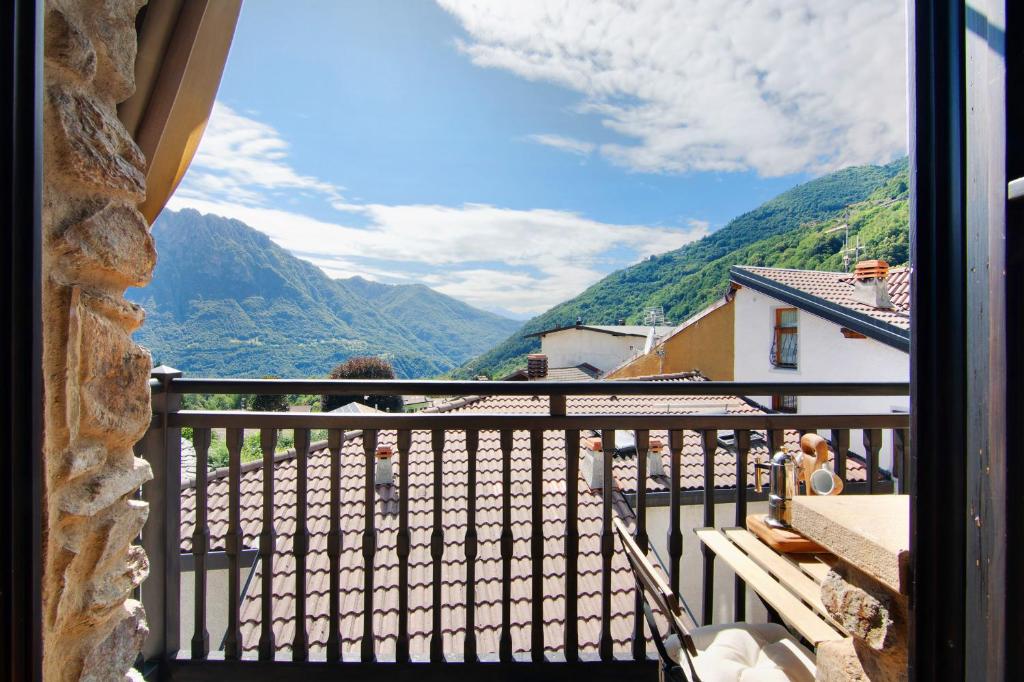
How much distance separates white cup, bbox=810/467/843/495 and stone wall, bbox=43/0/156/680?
163 centimetres

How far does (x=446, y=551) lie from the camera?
162 inches

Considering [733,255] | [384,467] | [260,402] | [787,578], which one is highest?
[733,255]

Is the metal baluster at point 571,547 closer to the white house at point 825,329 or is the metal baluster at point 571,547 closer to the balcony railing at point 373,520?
the balcony railing at point 373,520

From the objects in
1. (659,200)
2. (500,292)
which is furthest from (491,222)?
(659,200)

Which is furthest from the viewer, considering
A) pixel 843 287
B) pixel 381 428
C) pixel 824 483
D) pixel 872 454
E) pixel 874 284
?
pixel 843 287

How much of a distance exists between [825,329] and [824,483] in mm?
10494

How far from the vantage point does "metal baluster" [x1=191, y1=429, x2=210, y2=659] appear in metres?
1.59

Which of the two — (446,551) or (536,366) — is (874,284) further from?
(446,551)

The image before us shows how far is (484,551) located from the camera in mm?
4059

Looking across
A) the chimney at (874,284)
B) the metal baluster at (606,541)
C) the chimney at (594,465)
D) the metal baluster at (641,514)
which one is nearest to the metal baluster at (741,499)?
the metal baluster at (641,514)

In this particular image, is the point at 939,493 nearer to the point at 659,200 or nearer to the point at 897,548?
the point at 897,548

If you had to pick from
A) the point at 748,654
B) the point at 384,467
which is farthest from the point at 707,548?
the point at 384,467

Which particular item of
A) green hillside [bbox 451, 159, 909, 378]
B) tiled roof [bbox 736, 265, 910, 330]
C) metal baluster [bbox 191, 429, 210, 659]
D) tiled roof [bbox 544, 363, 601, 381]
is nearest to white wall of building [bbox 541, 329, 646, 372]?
tiled roof [bbox 544, 363, 601, 381]

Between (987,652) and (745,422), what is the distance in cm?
116
